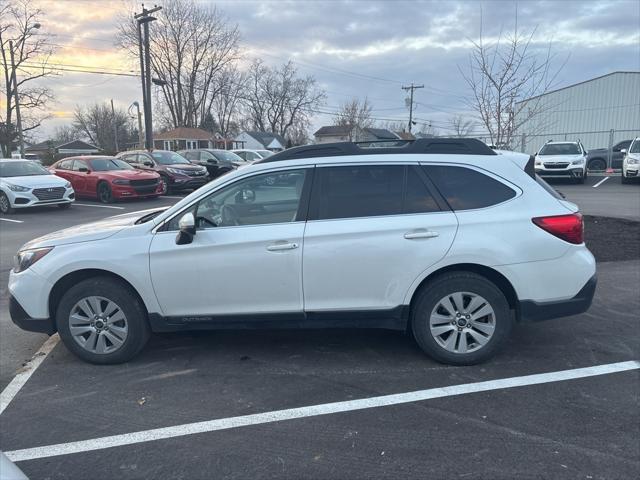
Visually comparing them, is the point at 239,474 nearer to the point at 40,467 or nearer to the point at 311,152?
the point at 40,467

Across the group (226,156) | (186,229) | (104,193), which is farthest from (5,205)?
(186,229)

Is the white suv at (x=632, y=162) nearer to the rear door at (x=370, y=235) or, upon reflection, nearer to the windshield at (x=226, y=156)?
the windshield at (x=226, y=156)

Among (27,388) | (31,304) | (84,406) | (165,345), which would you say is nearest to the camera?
(84,406)

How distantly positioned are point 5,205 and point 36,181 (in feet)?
3.50

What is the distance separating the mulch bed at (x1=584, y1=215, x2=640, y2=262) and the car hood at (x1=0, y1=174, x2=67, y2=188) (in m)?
13.7

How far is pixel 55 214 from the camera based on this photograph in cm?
1446

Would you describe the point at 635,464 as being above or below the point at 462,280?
below

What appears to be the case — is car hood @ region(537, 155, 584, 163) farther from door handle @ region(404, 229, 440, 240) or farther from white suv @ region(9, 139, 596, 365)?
door handle @ region(404, 229, 440, 240)

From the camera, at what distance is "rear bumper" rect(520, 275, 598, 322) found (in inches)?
158

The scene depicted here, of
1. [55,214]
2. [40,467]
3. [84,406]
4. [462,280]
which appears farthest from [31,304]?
[55,214]

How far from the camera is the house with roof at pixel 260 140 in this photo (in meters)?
71.4

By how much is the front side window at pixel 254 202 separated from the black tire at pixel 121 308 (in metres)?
0.67

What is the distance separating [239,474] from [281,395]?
3.00 ft

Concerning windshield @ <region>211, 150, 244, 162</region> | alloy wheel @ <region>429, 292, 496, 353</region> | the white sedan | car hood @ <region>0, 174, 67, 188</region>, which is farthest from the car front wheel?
alloy wheel @ <region>429, 292, 496, 353</region>
